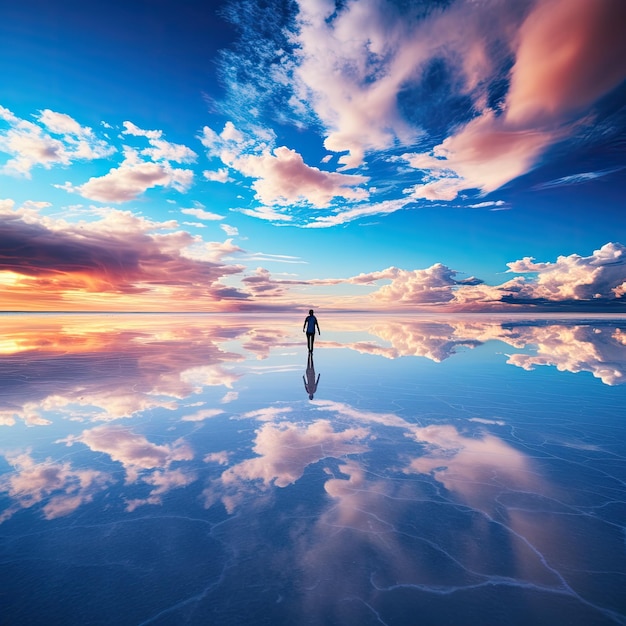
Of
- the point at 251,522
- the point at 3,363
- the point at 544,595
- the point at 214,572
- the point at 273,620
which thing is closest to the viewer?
the point at 273,620

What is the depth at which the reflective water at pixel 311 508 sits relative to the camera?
2.65m

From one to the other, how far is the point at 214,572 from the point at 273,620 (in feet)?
2.26

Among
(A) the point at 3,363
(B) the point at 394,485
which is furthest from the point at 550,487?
(A) the point at 3,363

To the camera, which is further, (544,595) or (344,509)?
(344,509)

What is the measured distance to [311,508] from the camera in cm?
388

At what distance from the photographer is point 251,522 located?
141 inches

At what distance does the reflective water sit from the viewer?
8.71ft

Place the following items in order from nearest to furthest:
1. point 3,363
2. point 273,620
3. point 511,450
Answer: point 273,620
point 511,450
point 3,363

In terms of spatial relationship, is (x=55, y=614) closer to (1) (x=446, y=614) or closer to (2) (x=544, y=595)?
(1) (x=446, y=614)

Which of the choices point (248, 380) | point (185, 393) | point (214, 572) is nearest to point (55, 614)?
point (214, 572)

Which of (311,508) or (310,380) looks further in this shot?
(310,380)

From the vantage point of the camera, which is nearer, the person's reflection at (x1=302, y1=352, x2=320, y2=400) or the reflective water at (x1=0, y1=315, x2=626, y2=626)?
the reflective water at (x1=0, y1=315, x2=626, y2=626)

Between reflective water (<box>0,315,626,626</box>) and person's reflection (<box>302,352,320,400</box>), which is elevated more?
person's reflection (<box>302,352,320,400</box>)

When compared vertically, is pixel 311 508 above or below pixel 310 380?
below
